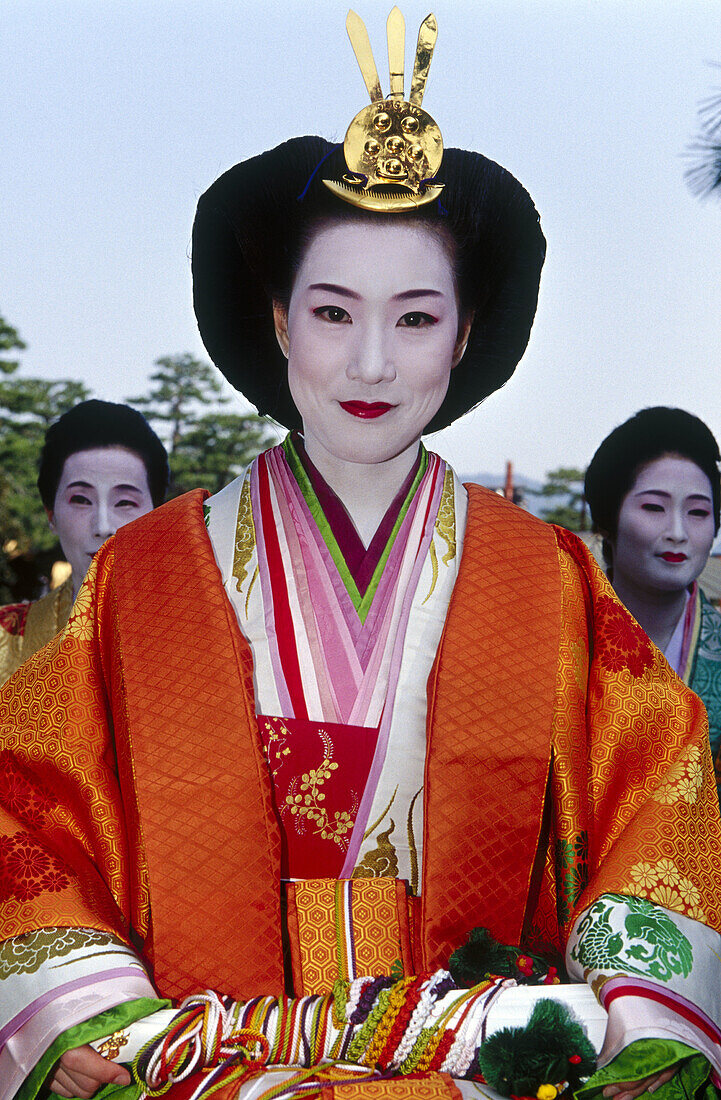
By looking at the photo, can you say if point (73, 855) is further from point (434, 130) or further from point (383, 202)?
point (434, 130)

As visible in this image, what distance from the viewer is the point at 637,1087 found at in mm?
1922

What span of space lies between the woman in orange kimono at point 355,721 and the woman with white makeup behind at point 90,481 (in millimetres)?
1329

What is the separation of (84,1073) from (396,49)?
2081 mm

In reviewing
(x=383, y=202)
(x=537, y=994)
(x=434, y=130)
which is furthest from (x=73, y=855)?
(x=434, y=130)

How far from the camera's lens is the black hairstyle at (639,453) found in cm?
403

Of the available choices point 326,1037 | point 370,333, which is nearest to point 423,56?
point 370,333

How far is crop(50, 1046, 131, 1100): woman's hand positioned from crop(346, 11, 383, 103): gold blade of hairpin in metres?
1.96

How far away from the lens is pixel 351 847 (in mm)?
2266

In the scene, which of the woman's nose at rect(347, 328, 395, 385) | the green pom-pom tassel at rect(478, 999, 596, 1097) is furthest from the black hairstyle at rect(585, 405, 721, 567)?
the green pom-pom tassel at rect(478, 999, 596, 1097)

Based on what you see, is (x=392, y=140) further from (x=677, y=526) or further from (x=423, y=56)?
(x=677, y=526)

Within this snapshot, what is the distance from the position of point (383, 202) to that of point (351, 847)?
53.2 inches

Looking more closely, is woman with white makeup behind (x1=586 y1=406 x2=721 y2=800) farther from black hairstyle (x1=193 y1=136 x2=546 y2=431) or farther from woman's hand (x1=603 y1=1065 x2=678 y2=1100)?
woman's hand (x1=603 y1=1065 x2=678 y2=1100)

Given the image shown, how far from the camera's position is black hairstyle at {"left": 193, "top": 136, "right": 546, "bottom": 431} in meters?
2.52

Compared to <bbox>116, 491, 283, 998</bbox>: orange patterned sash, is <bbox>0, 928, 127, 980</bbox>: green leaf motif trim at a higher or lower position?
lower
